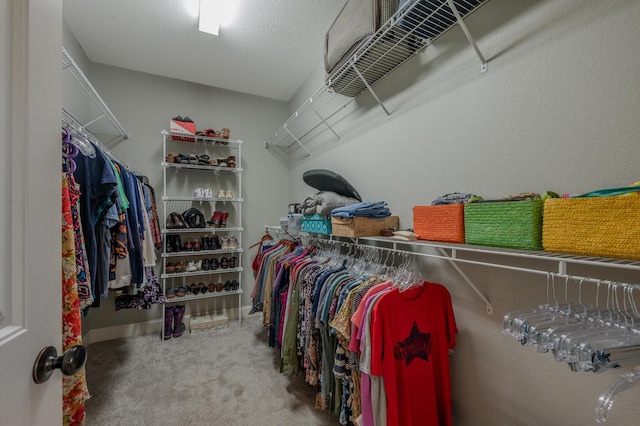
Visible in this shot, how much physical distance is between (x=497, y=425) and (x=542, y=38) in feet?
5.21

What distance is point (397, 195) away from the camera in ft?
5.42

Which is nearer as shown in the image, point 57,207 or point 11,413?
point 11,413

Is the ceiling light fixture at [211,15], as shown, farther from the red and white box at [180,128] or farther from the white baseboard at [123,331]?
the white baseboard at [123,331]

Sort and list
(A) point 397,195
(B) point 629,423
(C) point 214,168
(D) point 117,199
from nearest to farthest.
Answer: (B) point 629,423, (D) point 117,199, (A) point 397,195, (C) point 214,168

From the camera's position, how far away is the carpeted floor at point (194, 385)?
159 centimetres

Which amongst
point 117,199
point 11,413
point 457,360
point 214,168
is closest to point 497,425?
point 457,360

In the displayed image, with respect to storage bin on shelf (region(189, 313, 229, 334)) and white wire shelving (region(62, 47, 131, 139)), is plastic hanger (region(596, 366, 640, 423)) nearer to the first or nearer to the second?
white wire shelving (region(62, 47, 131, 139))

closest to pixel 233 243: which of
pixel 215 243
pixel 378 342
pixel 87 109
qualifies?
pixel 215 243

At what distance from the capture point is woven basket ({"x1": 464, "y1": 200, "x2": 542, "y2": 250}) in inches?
31.7

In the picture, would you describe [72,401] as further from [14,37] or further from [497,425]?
[497,425]

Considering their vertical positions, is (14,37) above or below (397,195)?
above

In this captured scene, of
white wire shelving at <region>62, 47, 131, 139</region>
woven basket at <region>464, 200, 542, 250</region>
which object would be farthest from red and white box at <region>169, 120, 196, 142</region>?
woven basket at <region>464, 200, 542, 250</region>

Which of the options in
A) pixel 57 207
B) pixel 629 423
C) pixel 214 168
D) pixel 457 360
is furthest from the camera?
pixel 214 168

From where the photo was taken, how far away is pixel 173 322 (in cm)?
267
